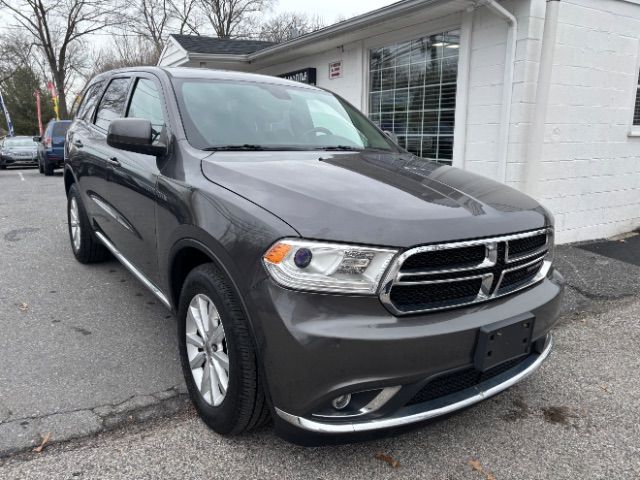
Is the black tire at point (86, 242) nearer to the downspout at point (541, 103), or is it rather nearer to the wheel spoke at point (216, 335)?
the wheel spoke at point (216, 335)

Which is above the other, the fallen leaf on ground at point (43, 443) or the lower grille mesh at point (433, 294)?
the lower grille mesh at point (433, 294)

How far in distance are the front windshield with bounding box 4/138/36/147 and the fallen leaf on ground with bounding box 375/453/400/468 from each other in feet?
71.1

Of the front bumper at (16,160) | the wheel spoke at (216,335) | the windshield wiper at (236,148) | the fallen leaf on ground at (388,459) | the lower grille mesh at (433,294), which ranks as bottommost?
the front bumper at (16,160)

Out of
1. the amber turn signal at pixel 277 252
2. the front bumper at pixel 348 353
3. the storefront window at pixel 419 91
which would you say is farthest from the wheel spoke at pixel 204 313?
the storefront window at pixel 419 91

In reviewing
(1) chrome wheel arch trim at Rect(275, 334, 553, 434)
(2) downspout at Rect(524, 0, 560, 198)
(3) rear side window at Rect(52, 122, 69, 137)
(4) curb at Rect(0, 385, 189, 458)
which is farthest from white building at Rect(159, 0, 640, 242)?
(3) rear side window at Rect(52, 122, 69, 137)

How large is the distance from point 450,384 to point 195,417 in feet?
4.40

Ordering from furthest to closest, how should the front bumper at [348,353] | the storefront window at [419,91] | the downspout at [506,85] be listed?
1. the storefront window at [419,91]
2. the downspout at [506,85]
3. the front bumper at [348,353]

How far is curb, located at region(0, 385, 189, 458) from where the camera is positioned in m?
2.41

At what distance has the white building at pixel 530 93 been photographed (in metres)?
5.89

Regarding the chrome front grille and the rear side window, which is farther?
the rear side window

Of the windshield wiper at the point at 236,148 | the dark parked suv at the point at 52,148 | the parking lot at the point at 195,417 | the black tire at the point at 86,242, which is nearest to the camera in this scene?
the parking lot at the point at 195,417

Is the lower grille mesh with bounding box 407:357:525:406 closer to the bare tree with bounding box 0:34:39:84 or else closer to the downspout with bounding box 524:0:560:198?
the downspout with bounding box 524:0:560:198

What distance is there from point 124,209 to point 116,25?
37.0 meters

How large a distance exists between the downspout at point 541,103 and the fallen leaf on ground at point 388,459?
4.53m
